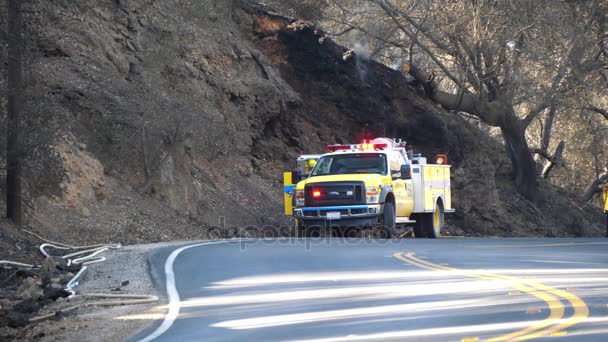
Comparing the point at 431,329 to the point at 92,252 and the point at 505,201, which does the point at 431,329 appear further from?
the point at 505,201

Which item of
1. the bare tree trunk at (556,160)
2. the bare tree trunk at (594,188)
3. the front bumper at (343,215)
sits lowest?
the front bumper at (343,215)

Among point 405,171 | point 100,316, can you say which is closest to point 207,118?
point 405,171

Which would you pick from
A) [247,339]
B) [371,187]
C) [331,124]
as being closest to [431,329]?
[247,339]

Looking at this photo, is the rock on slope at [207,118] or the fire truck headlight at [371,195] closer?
the fire truck headlight at [371,195]

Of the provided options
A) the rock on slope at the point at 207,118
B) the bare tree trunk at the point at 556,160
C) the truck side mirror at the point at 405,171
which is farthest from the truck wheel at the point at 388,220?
the bare tree trunk at the point at 556,160

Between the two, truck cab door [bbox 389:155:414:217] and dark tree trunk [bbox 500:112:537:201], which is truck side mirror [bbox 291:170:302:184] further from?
dark tree trunk [bbox 500:112:537:201]

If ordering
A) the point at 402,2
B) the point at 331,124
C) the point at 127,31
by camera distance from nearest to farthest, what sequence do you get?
1. the point at 127,31
2. the point at 402,2
3. the point at 331,124

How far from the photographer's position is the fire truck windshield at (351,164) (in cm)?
2556

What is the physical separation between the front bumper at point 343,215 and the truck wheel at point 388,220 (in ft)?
0.76

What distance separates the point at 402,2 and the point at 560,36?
579 cm

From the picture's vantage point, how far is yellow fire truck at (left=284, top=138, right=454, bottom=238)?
2427 centimetres

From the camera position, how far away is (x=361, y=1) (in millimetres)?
37656

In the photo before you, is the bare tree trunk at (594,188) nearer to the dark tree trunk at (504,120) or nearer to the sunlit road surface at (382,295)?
the dark tree trunk at (504,120)

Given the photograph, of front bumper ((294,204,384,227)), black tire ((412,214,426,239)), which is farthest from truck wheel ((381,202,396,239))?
black tire ((412,214,426,239))
